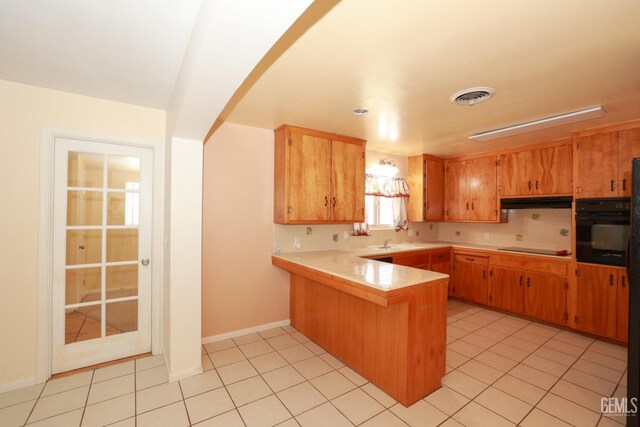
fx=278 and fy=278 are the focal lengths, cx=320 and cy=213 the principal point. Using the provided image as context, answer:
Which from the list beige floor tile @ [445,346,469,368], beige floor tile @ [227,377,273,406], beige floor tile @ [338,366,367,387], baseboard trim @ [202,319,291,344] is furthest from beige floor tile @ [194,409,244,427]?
beige floor tile @ [445,346,469,368]

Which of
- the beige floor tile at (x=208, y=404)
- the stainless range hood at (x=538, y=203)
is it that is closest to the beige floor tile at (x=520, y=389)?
the beige floor tile at (x=208, y=404)

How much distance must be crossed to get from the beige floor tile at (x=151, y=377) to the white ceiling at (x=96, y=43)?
8.11 ft

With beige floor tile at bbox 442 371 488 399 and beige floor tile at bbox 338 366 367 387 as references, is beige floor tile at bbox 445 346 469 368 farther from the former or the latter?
beige floor tile at bbox 338 366 367 387

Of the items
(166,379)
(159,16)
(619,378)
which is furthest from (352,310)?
(159,16)

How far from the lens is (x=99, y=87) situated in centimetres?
231

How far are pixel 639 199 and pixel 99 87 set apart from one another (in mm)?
4025

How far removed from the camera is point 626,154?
3014 mm

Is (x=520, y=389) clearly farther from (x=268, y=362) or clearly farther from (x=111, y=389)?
(x=111, y=389)

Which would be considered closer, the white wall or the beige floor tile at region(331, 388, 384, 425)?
the beige floor tile at region(331, 388, 384, 425)

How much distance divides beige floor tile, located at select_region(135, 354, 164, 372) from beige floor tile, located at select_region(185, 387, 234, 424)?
0.72 m

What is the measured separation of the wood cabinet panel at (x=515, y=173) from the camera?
3.99 m

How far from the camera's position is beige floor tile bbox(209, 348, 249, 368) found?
2.68 m

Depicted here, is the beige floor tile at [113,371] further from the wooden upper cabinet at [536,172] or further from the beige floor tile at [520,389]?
the wooden upper cabinet at [536,172]

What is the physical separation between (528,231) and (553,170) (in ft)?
3.45
